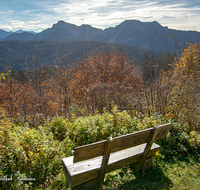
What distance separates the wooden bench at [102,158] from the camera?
2.05 m

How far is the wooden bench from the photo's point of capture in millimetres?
2051

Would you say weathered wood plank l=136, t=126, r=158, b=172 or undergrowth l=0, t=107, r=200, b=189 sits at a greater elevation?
weathered wood plank l=136, t=126, r=158, b=172

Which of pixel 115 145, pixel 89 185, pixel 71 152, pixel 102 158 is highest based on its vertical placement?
pixel 115 145

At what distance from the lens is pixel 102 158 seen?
7.64 ft

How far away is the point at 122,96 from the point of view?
7.12 m

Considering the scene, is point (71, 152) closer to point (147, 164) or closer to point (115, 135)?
point (115, 135)

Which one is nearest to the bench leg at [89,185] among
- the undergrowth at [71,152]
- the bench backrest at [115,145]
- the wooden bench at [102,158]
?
the wooden bench at [102,158]

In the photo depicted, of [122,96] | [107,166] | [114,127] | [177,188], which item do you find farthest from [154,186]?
[122,96]

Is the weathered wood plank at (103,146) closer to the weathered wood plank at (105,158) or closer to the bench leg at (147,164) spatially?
the weathered wood plank at (105,158)

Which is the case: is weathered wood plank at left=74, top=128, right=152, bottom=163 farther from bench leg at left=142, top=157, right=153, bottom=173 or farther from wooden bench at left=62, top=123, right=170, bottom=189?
bench leg at left=142, top=157, right=153, bottom=173

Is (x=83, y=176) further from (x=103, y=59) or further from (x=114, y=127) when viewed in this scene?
(x=103, y=59)

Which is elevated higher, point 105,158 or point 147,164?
point 105,158

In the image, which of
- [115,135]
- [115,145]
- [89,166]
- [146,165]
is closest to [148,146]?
[146,165]

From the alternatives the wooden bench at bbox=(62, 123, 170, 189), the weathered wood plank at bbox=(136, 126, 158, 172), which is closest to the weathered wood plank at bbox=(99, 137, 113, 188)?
the wooden bench at bbox=(62, 123, 170, 189)
